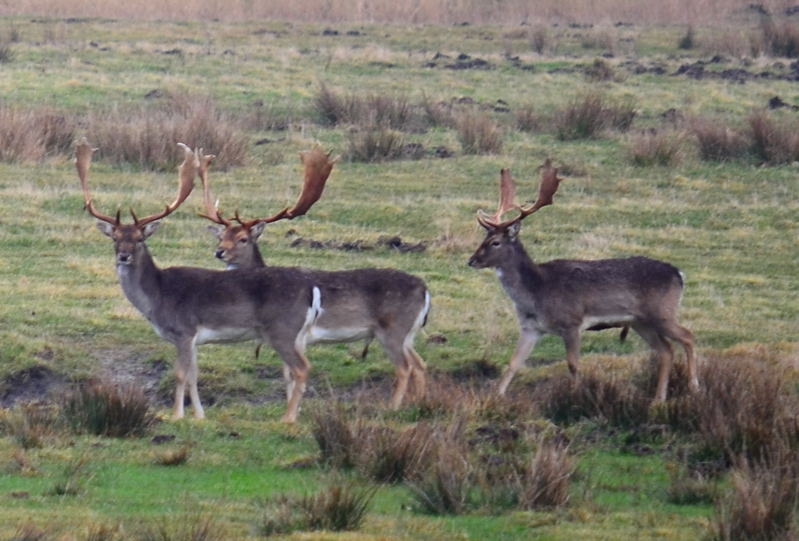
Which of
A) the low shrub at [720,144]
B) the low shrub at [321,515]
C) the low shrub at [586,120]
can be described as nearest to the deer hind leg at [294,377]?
the low shrub at [321,515]

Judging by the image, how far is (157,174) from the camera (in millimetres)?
19984

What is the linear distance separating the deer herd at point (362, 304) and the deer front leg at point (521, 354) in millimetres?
11

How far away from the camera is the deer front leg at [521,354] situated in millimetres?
11656

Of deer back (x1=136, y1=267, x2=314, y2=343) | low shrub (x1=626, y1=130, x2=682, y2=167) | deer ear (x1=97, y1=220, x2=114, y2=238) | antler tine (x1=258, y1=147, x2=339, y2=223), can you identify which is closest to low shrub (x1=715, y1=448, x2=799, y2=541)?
deer back (x1=136, y1=267, x2=314, y2=343)

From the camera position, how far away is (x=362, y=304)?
460 inches

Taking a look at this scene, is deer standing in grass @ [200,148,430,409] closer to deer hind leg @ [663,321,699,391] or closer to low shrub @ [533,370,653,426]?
low shrub @ [533,370,653,426]

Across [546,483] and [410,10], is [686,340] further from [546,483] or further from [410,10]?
[410,10]

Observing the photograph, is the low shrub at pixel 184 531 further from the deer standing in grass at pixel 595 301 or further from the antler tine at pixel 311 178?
the antler tine at pixel 311 178

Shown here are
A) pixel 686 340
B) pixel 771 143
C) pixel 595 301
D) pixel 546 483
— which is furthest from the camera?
pixel 771 143

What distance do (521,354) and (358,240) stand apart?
16.5 feet

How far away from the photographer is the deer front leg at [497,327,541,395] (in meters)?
11.7

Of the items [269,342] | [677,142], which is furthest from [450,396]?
[677,142]

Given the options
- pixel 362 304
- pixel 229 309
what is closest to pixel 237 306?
pixel 229 309

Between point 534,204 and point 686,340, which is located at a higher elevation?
point 534,204
